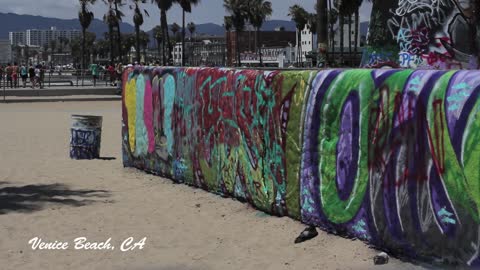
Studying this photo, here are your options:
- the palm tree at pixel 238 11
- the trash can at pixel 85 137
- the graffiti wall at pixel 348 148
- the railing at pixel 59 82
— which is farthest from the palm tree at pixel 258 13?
the graffiti wall at pixel 348 148

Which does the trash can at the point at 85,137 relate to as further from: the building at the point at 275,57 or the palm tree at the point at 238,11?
the building at the point at 275,57

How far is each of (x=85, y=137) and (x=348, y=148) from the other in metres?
7.58

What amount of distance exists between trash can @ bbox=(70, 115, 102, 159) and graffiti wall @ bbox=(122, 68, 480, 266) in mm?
3120

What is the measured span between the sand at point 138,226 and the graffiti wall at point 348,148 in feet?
0.86

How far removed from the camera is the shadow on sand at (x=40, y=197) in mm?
9070

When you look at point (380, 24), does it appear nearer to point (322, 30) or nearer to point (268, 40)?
point (322, 30)

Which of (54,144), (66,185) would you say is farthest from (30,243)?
(54,144)

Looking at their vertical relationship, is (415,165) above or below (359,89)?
below

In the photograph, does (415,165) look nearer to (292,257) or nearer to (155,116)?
(292,257)

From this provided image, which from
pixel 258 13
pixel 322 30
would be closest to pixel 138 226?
pixel 322 30

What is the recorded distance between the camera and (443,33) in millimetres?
9547

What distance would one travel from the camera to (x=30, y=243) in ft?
23.8

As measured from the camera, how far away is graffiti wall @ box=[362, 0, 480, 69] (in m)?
9.52

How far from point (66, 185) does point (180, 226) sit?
3300 mm
